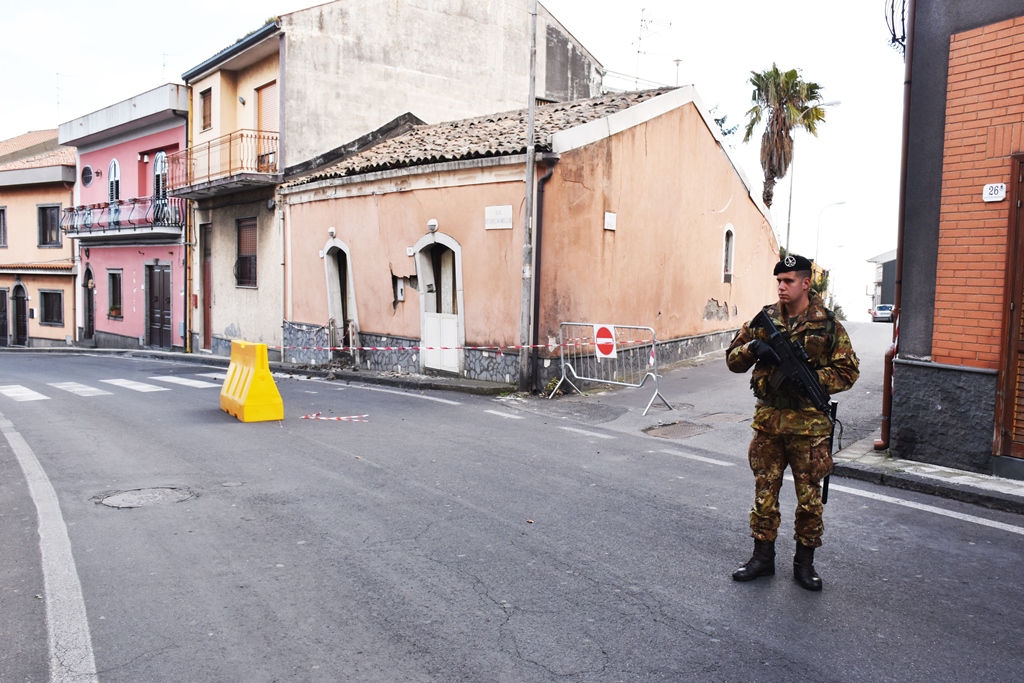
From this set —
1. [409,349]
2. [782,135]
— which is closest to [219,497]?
[409,349]

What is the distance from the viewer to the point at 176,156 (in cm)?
2384

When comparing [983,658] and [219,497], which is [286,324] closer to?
[219,497]

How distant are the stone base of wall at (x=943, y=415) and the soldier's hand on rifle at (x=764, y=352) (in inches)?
147

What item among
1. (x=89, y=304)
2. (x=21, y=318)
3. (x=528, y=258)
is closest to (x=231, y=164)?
(x=528, y=258)

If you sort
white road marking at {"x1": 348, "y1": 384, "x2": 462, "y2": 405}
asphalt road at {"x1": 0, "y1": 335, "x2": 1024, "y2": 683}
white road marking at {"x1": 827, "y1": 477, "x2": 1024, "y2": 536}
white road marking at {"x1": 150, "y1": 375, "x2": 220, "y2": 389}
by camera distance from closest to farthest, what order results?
1. asphalt road at {"x1": 0, "y1": 335, "x2": 1024, "y2": 683}
2. white road marking at {"x1": 827, "y1": 477, "x2": 1024, "y2": 536}
3. white road marking at {"x1": 348, "y1": 384, "x2": 462, "y2": 405}
4. white road marking at {"x1": 150, "y1": 375, "x2": 220, "y2": 389}

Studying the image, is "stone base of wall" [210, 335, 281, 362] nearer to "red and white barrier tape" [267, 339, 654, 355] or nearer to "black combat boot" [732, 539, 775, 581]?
"red and white barrier tape" [267, 339, 654, 355]

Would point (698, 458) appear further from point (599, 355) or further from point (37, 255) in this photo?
point (37, 255)

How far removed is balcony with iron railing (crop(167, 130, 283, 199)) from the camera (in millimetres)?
19688

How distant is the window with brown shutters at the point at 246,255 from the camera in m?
21.4

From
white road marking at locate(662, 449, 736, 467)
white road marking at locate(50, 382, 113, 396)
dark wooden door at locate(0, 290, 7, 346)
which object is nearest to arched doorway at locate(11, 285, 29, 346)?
dark wooden door at locate(0, 290, 7, 346)

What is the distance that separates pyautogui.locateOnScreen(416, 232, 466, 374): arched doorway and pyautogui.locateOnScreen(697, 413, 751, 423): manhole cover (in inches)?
202

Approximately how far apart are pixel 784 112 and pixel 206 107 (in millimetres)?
20737

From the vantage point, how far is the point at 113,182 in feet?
91.0

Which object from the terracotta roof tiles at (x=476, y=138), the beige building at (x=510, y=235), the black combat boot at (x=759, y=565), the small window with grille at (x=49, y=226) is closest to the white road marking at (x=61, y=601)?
the black combat boot at (x=759, y=565)
